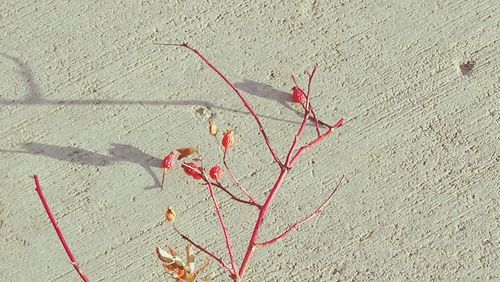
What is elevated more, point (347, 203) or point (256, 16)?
point (256, 16)

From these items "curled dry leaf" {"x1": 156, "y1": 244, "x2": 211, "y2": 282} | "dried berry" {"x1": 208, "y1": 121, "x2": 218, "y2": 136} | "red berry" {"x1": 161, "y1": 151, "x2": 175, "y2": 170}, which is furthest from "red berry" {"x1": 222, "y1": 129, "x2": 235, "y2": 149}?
"curled dry leaf" {"x1": 156, "y1": 244, "x2": 211, "y2": 282}

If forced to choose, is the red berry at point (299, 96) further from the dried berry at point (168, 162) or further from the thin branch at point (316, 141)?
the dried berry at point (168, 162)

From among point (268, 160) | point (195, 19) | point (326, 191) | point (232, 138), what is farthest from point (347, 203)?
point (195, 19)

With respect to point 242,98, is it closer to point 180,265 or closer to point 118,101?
point 118,101

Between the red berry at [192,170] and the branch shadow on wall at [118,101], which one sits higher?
the branch shadow on wall at [118,101]

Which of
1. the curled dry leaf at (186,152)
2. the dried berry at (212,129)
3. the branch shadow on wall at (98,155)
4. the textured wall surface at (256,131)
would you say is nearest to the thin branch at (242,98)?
the textured wall surface at (256,131)

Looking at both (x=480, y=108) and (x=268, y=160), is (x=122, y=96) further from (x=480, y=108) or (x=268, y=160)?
(x=480, y=108)

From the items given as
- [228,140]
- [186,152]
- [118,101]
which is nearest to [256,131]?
[228,140]
